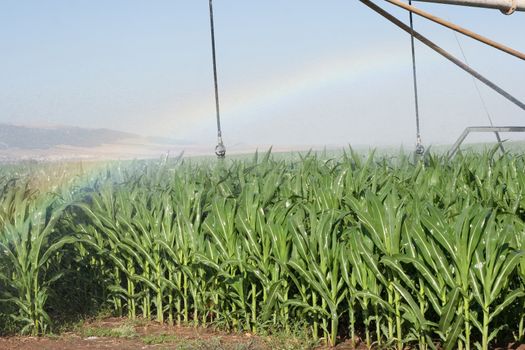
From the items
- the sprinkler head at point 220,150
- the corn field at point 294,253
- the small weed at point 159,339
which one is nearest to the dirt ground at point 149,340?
the small weed at point 159,339

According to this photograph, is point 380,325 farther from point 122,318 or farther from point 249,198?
point 122,318

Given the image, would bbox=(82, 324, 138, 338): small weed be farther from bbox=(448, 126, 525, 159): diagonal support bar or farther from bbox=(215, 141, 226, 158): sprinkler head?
bbox=(448, 126, 525, 159): diagonal support bar

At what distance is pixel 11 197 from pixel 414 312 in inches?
130

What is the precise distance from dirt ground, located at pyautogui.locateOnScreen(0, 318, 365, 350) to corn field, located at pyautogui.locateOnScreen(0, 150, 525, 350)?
0.38 ft

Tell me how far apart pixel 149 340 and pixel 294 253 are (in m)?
1.25

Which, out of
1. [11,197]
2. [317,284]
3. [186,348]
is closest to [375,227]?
[317,284]

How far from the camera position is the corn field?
4594mm

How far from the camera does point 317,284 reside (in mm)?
4930

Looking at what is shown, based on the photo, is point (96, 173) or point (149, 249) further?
point (96, 173)

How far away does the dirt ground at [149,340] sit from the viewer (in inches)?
204

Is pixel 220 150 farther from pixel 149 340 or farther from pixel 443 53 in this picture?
pixel 149 340

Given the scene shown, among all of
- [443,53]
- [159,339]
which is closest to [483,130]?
[443,53]

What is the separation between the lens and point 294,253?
16.9 feet

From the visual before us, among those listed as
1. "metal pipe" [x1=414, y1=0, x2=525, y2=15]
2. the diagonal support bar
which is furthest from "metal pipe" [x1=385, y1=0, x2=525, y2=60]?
the diagonal support bar
